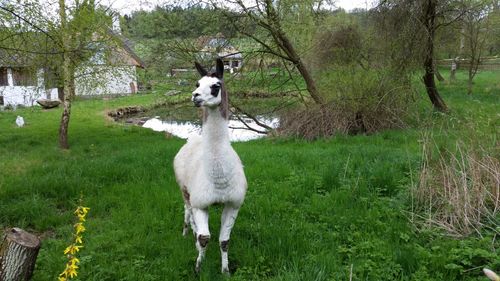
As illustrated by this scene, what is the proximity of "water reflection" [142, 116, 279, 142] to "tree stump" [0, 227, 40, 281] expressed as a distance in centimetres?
1123

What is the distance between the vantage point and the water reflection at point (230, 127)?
16000 mm

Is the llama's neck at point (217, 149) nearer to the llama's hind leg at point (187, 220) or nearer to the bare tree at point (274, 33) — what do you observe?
the llama's hind leg at point (187, 220)

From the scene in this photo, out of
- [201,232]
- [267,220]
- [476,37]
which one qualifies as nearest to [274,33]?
[267,220]

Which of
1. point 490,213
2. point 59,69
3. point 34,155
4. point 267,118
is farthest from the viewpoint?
point 267,118

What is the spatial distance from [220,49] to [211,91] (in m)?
9.79

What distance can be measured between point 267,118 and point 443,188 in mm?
10697

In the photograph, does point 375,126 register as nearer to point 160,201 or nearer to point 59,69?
point 160,201

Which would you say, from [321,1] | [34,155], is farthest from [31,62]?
[321,1]

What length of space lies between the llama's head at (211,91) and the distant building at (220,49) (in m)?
9.44

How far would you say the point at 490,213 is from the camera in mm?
4863

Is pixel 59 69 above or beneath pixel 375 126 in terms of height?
above

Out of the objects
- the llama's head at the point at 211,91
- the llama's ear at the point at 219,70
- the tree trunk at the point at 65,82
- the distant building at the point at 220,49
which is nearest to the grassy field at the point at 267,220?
the llama's head at the point at 211,91

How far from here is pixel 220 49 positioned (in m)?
13.3

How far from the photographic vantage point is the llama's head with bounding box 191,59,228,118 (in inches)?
150
